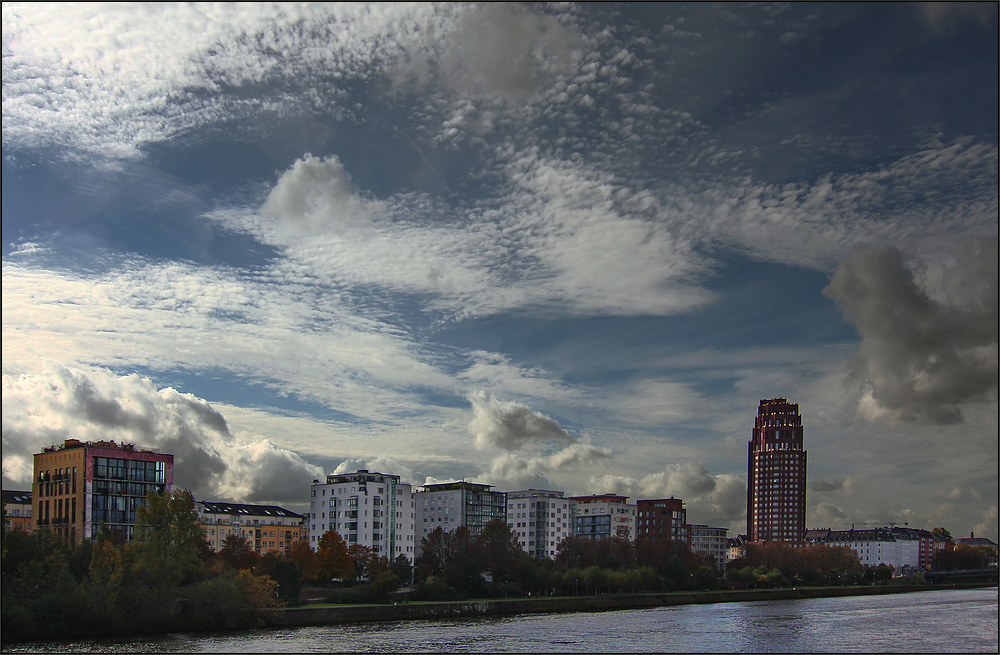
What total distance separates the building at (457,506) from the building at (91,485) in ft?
218

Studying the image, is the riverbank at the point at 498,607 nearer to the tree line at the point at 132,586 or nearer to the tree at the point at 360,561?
the tree line at the point at 132,586

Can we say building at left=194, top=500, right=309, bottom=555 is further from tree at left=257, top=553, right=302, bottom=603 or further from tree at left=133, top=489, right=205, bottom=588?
tree at left=133, top=489, right=205, bottom=588

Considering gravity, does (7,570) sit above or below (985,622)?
above

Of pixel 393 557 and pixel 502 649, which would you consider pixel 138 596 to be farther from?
pixel 393 557

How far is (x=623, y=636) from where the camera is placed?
77812 millimetres

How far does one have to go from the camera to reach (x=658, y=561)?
152875 millimetres

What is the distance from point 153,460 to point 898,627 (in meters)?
95.6

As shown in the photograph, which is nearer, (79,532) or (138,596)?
(138,596)

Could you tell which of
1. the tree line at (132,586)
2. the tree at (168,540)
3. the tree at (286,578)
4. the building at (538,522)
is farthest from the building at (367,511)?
the tree at (168,540)

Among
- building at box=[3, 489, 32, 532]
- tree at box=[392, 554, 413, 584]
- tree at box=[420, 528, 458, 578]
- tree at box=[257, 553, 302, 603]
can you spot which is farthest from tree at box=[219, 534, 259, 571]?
building at box=[3, 489, 32, 532]

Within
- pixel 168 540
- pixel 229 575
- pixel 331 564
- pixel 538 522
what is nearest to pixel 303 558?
pixel 331 564

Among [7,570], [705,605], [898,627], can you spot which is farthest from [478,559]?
[7,570]

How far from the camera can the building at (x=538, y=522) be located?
19300 cm

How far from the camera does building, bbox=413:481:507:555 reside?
18188 centimetres
